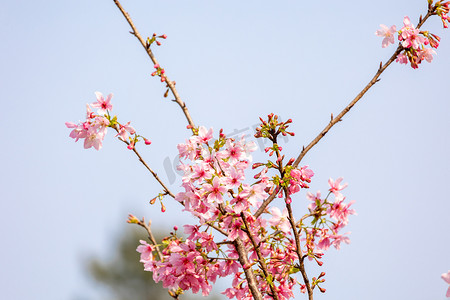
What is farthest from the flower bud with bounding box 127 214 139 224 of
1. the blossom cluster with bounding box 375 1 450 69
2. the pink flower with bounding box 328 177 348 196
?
the blossom cluster with bounding box 375 1 450 69

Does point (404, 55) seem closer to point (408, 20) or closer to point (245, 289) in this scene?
point (408, 20)

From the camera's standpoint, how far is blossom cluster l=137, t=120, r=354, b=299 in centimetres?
260

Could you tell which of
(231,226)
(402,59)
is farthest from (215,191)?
(402,59)

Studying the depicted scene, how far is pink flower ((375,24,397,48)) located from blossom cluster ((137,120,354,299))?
3.71 ft

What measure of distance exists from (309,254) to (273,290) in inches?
14.6

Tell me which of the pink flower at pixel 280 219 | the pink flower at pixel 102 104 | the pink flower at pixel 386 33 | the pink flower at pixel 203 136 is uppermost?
the pink flower at pixel 386 33

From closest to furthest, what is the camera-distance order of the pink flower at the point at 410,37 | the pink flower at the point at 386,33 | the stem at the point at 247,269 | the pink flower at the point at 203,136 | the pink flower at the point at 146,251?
the stem at the point at 247,269 → the pink flower at the point at 203,136 → the pink flower at the point at 146,251 → the pink flower at the point at 410,37 → the pink flower at the point at 386,33

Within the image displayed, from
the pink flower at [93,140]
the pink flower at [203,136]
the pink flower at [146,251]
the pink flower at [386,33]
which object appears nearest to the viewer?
the pink flower at [203,136]

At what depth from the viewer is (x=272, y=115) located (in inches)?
106

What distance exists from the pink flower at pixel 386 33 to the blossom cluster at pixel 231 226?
1.13 meters

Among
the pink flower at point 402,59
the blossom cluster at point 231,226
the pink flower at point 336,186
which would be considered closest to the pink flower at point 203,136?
Result: the blossom cluster at point 231,226

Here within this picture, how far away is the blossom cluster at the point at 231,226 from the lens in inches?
103

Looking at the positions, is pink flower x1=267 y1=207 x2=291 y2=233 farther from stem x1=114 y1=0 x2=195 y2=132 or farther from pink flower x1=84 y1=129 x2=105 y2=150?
pink flower x1=84 y1=129 x2=105 y2=150

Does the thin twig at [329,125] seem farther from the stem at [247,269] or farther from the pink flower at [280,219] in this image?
the stem at [247,269]
